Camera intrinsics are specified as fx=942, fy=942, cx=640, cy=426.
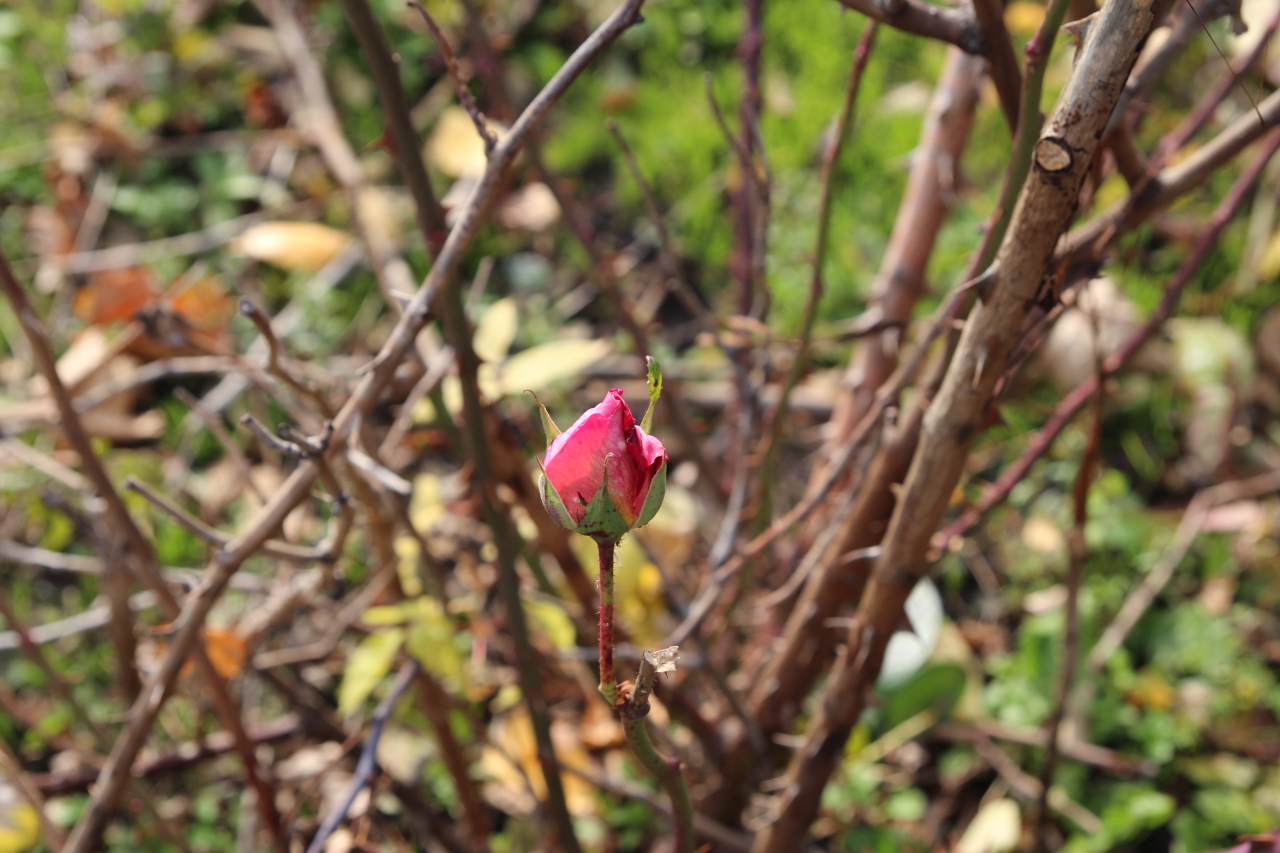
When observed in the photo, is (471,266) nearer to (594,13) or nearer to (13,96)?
(594,13)

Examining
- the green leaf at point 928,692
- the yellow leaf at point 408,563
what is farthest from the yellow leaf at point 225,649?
the green leaf at point 928,692

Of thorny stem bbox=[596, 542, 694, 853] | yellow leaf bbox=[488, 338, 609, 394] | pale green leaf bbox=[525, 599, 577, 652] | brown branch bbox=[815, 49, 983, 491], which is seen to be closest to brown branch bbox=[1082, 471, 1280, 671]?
brown branch bbox=[815, 49, 983, 491]

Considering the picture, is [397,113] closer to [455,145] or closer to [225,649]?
[225,649]

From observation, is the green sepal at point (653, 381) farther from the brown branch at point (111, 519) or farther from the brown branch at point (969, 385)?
the brown branch at point (111, 519)

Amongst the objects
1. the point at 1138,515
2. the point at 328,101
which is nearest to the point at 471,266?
the point at 328,101

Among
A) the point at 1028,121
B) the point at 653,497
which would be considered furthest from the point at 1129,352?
the point at 653,497

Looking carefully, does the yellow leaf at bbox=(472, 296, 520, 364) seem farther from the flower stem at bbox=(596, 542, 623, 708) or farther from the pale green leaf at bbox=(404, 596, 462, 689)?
the flower stem at bbox=(596, 542, 623, 708)
